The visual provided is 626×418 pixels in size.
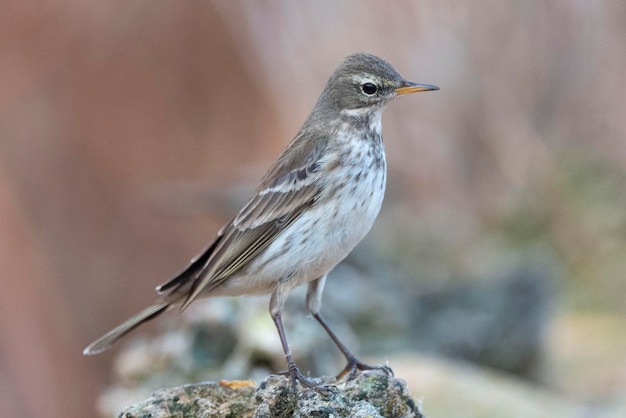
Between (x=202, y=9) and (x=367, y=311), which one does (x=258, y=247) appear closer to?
(x=367, y=311)

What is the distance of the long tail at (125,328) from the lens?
178 inches

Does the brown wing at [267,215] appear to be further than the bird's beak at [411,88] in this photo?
No

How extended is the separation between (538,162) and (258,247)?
7.20 m

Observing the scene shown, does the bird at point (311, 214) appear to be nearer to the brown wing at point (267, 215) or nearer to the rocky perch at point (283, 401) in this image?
the brown wing at point (267, 215)

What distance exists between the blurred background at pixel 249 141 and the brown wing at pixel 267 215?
182 inches

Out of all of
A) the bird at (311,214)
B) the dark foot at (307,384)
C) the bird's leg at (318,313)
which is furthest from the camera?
the bird's leg at (318,313)

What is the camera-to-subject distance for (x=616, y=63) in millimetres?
11234

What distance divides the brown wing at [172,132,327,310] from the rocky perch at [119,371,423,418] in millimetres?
788

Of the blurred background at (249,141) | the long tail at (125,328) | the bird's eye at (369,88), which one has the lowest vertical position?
the long tail at (125,328)

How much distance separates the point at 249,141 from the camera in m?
12.1

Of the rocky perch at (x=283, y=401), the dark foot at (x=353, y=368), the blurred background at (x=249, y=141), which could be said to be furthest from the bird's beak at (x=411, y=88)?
the blurred background at (x=249, y=141)

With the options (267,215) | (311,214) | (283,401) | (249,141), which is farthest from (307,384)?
(249,141)

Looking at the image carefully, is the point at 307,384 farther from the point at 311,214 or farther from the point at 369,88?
the point at 369,88

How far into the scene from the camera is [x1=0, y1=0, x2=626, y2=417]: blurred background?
9.92 m
